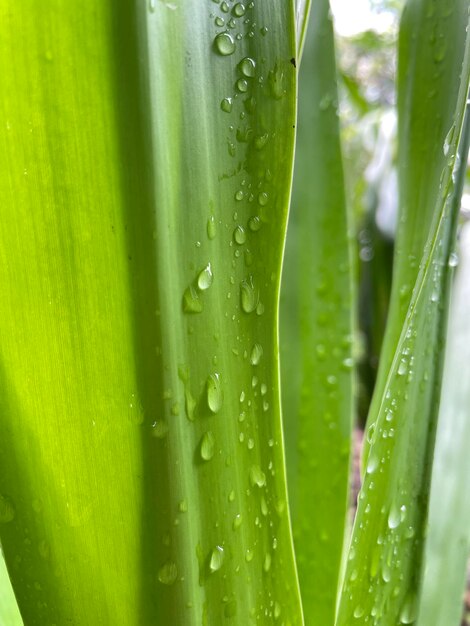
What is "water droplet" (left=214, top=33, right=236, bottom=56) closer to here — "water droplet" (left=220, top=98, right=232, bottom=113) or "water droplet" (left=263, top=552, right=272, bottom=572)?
"water droplet" (left=220, top=98, right=232, bottom=113)

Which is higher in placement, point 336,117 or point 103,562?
point 336,117

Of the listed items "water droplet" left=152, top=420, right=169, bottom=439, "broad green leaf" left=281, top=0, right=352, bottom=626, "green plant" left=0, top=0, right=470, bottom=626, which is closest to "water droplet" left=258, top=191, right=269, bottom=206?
"green plant" left=0, top=0, right=470, bottom=626

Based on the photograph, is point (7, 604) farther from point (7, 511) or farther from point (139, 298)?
point (139, 298)

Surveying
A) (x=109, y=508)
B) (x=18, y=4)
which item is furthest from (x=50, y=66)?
(x=109, y=508)

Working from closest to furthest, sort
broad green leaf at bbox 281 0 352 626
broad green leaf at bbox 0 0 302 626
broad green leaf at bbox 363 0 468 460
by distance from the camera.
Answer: broad green leaf at bbox 0 0 302 626 < broad green leaf at bbox 363 0 468 460 < broad green leaf at bbox 281 0 352 626

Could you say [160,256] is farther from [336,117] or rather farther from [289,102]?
[336,117]
